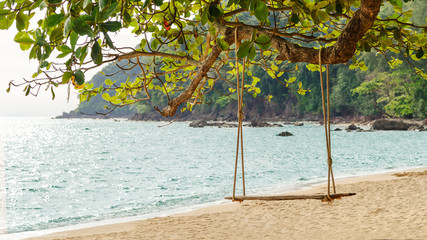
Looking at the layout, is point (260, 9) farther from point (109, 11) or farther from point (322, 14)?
point (322, 14)

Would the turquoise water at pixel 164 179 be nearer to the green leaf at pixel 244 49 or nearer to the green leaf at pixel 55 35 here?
the green leaf at pixel 55 35

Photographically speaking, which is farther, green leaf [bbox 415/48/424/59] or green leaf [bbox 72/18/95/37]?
green leaf [bbox 415/48/424/59]

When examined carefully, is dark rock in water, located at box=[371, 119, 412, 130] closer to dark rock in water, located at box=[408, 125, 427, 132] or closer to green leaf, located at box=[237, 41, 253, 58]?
dark rock in water, located at box=[408, 125, 427, 132]

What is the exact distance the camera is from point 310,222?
226 inches

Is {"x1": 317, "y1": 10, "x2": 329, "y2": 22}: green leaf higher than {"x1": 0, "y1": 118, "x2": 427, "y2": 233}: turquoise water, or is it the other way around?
{"x1": 317, "y1": 10, "x2": 329, "y2": 22}: green leaf

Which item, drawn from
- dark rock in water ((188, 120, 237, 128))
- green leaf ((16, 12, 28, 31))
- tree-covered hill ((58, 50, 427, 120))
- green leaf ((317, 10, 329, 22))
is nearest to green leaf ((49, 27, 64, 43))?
green leaf ((16, 12, 28, 31))

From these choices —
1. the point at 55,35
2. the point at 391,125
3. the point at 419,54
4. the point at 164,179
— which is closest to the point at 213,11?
the point at 55,35

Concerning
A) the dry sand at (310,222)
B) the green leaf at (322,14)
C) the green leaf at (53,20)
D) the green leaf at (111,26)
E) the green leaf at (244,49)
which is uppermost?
the green leaf at (322,14)

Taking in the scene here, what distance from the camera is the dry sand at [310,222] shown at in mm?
4828

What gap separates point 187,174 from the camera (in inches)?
702

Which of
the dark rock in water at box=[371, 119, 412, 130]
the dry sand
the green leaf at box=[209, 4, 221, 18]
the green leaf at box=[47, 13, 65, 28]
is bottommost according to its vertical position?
the dry sand

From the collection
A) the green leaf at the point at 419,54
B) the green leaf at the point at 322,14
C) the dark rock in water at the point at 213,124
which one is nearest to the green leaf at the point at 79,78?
the green leaf at the point at 322,14

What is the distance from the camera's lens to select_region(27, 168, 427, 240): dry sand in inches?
190

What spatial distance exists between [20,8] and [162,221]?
6123mm
